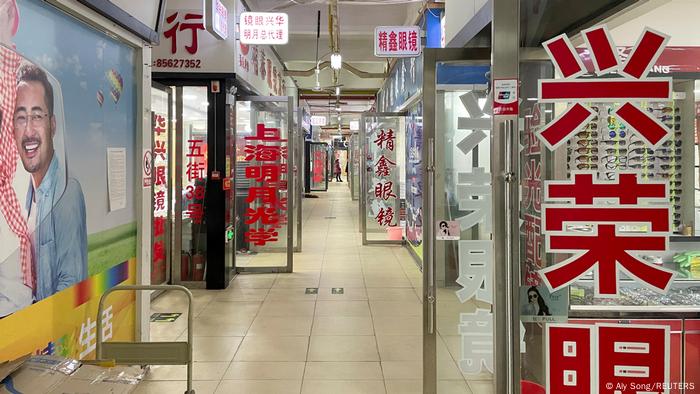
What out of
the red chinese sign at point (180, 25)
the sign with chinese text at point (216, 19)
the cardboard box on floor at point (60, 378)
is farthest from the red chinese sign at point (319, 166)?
the cardboard box on floor at point (60, 378)

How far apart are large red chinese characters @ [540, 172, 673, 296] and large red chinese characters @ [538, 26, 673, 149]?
18 cm

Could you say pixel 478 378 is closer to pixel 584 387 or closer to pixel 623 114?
pixel 584 387

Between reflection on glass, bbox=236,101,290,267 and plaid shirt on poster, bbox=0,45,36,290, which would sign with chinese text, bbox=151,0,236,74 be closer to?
reflection on glass, bbox=236,101,290,267

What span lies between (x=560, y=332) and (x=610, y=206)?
0.50 metres

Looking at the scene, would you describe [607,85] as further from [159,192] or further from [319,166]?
[319,166]

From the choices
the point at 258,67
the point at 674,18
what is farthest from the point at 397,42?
the point at 674,18

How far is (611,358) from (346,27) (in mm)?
8032

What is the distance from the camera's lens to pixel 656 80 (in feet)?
6.18

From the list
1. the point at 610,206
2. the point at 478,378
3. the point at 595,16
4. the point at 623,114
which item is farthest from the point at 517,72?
the point at 478,378

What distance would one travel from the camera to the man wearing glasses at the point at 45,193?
2.34 m

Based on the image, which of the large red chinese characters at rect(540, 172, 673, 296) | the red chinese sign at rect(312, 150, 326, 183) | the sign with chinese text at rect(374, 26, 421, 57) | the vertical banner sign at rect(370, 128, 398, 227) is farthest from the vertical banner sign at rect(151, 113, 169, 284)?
the red chinese sign at rect(312, 150, 326, 183)

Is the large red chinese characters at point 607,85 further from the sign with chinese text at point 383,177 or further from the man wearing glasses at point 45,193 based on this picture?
the sign with chinese text at point 383,177

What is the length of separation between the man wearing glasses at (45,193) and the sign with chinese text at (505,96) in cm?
198

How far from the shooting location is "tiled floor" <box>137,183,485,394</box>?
3453 mm
